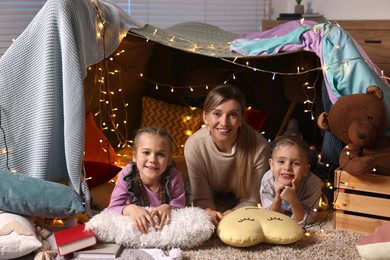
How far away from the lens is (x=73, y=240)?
168cm

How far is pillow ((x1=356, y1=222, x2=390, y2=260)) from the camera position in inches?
60.7

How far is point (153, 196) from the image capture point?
1.92m

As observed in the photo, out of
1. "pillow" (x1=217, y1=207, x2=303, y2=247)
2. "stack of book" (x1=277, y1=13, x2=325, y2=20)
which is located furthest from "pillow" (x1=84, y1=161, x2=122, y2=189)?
"stack of book" (x1=277, y1=13, x2=325, y2=20)

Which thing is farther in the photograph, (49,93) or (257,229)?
(49,93)

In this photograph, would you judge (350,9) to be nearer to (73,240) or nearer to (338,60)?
(338,60)

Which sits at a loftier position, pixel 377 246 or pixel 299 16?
pixel 299 16

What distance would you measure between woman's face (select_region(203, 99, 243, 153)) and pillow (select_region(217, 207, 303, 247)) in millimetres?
337

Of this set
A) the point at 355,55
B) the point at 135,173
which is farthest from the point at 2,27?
the point at 355,55

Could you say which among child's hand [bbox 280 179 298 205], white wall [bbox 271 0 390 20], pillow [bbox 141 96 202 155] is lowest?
child's hand [bbox 280 179 298 205]

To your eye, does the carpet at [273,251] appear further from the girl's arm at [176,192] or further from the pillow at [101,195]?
the pillow at [101,195]

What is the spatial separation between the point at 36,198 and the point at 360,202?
Answer: 1114mm

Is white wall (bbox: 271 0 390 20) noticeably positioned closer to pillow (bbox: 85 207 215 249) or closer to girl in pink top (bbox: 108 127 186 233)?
girl in pink top (bbox: 108 127 186 233)

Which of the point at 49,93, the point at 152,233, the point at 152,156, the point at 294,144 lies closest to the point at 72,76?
the point at 49,93

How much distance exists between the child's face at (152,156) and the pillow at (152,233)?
7.9 inches
